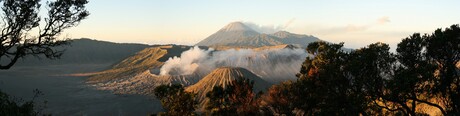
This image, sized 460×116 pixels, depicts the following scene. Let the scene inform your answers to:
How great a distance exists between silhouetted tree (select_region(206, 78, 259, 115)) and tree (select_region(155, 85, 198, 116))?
8.64 ft

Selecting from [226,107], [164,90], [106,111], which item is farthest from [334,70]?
[106,111]

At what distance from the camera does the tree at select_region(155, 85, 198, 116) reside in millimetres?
30500

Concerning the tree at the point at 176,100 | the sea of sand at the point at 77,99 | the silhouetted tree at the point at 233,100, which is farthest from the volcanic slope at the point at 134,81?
the tree at the point at 176,100

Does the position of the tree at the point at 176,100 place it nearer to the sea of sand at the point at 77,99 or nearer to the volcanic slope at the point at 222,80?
the sea of sand at the point at 77,99

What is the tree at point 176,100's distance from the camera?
100ft

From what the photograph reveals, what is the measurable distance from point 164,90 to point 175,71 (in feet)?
403

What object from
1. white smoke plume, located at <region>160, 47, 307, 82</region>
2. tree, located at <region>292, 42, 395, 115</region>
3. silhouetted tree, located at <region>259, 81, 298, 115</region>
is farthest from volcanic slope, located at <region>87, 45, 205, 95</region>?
tree, located at <region>292, 42, 395, 115</region>

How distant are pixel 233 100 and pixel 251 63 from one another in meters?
138

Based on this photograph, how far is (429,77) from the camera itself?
19531mm

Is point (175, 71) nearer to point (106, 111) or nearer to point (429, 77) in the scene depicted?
point (106, 111)

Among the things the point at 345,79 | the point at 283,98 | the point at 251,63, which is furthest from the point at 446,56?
the point at 251,63

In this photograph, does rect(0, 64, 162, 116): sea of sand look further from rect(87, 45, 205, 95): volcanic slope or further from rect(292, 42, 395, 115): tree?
rect(292, 42, 395, 115): tree

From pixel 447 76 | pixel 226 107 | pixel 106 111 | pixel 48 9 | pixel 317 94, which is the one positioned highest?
pixel 48 9

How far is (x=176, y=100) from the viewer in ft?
101
